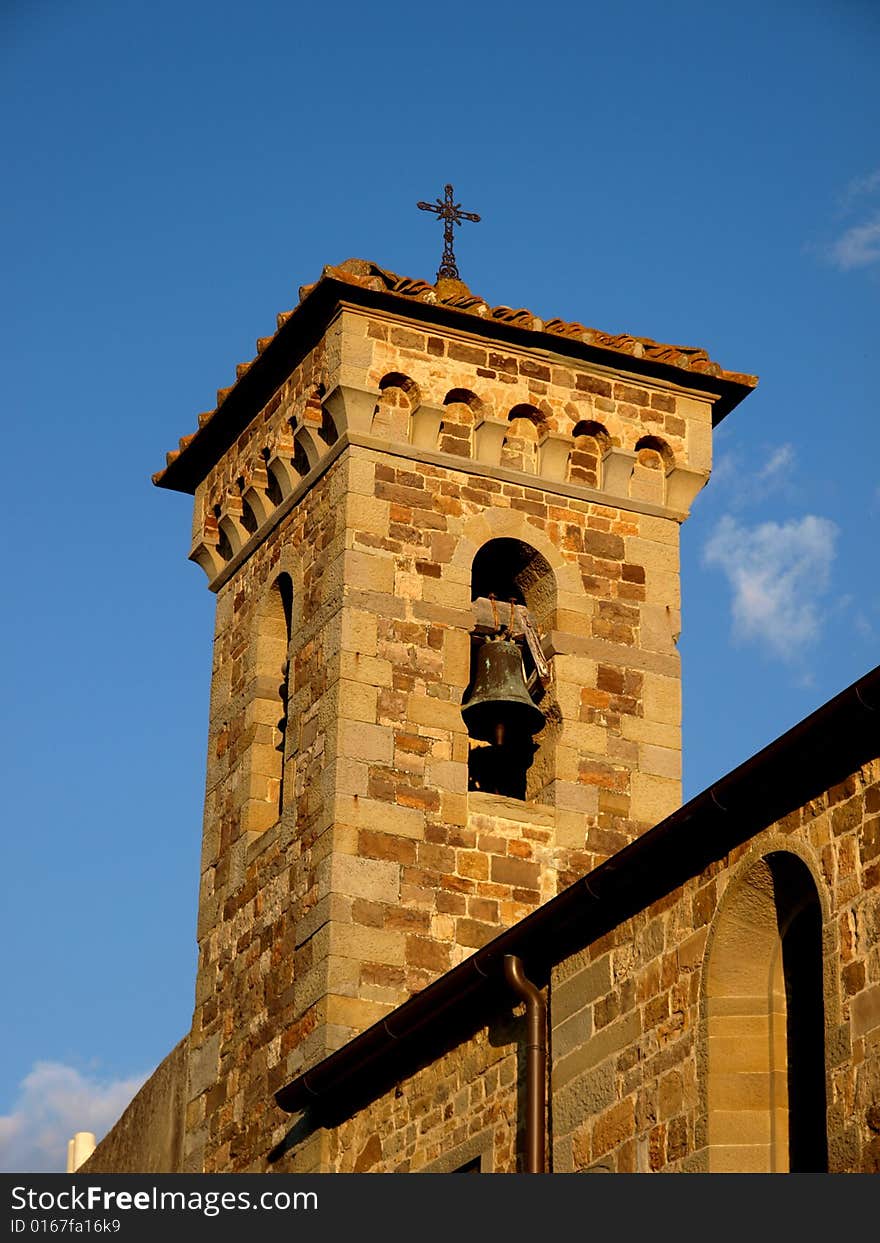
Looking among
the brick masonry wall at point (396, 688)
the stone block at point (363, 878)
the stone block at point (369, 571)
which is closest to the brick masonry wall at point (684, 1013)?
the stone block at point (363, 878)

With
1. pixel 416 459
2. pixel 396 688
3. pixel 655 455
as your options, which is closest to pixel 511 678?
pixel 396 688

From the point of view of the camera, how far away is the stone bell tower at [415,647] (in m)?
17.3

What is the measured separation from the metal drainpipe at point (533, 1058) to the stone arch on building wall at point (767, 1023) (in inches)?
58.5

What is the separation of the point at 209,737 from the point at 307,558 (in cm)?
182

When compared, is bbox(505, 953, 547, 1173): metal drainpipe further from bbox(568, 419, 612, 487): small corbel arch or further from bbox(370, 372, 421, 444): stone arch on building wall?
bbox(568, 419, 612, 487): small corbel arch

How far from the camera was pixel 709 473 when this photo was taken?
19.6m

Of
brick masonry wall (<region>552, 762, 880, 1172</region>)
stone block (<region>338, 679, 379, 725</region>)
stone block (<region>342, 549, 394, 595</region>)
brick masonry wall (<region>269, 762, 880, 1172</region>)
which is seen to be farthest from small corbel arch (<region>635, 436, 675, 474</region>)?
brick masonry wall (<region>552, 762, 880, 1172</region>)

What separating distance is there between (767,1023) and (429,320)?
771cm

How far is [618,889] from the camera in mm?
13148

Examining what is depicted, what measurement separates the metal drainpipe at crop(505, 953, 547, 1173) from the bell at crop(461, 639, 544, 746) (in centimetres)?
402

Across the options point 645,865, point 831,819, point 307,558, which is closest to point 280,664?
point 307,558

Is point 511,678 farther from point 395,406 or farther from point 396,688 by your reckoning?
point 395,406

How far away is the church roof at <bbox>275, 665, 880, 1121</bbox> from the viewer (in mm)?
11680

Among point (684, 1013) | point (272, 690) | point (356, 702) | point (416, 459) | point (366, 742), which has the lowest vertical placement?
point (684, 1013)
